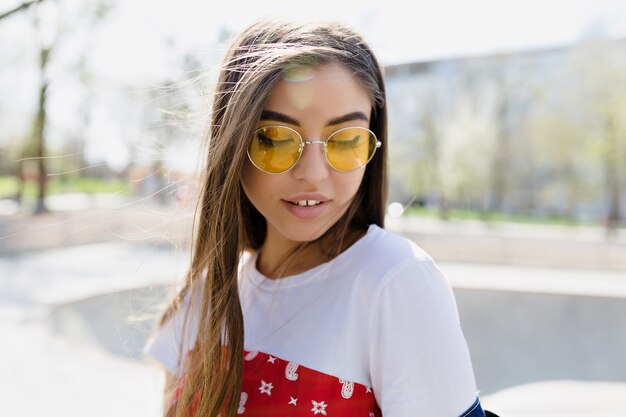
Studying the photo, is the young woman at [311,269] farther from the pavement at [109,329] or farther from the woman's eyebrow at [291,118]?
the pavement at [109,329]

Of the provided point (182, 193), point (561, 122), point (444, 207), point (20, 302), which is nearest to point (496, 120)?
point (561, 122)

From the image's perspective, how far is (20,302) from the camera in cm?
809

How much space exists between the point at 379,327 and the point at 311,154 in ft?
1.32

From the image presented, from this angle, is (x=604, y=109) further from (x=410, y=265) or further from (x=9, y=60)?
(x=410, y=265)

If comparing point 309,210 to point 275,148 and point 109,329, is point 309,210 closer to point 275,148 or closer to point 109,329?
point 275,148

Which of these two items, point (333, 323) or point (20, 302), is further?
point (20, 302)

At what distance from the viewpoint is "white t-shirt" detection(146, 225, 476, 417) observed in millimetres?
1061

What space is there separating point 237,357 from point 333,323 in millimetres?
256

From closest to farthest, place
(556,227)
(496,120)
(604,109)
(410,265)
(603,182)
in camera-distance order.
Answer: (410,265)
(604,109)
(556,227)
(603,182)
(496,120)

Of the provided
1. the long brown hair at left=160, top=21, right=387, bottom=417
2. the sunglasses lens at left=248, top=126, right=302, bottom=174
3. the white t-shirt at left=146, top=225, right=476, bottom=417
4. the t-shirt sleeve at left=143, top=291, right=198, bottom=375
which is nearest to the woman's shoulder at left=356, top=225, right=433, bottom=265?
the white t-shirt at left=146, top=225, right=476, bottom=417

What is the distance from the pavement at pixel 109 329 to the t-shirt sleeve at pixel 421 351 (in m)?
0.76

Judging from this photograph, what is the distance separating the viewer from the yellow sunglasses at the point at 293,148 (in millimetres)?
1236

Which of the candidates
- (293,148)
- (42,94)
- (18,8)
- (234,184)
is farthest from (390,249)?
(42,94)

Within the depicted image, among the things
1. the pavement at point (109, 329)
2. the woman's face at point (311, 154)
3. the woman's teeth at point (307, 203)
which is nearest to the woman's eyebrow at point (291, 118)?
the woman's face at point (311, 154)
